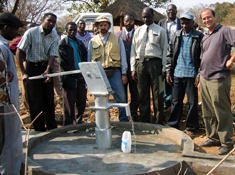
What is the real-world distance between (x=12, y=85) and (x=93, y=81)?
0.98 metres

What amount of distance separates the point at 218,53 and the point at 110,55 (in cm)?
175

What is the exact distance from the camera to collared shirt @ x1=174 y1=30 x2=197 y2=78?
410 cm

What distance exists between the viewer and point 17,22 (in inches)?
107

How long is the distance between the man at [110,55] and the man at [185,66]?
0.84 meters

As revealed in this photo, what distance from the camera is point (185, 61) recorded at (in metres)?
4.16

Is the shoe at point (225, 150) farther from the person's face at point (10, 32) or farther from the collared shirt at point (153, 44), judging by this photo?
the person's face at point (10, 32)

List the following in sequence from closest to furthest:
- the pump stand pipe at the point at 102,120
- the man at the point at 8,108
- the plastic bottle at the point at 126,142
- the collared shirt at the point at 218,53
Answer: the man at the point at 8,108 → the plastic bottle at the point at 126,142 → the pump stand pipe at the point at 102,120 → the collared shirt at the point at 218,53

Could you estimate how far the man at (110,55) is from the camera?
428 centimetres

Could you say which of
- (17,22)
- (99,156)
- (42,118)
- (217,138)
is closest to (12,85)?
(17,22)

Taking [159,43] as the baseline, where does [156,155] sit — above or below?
below

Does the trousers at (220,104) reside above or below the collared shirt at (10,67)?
below

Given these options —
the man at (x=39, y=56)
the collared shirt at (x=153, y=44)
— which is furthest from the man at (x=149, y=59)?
the man at (x=39, y=56)

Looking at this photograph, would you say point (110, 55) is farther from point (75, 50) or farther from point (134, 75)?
point (75, 50)

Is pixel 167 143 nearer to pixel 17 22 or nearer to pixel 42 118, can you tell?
pixel 42 118
